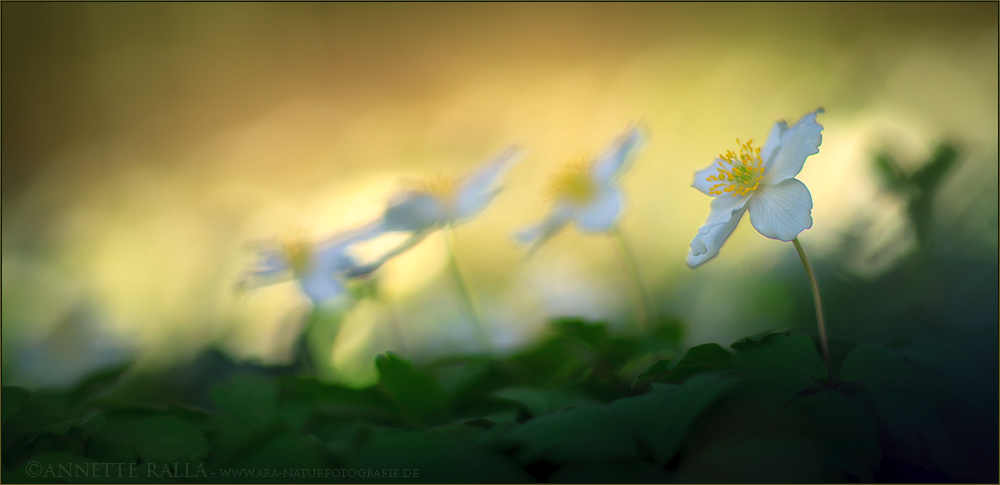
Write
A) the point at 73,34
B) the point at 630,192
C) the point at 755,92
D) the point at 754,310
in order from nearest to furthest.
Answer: the point at 754,310 → the point at 630,192 → the point at 755,92 → the point at 73,34

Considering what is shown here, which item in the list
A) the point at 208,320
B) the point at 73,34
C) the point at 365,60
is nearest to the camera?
the point at 208,320

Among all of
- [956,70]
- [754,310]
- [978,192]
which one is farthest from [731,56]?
[754,310]

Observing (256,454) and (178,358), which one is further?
(178,358)

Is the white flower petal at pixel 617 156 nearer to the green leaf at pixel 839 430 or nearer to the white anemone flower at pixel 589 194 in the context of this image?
the white anemone flower at pixel 589 194

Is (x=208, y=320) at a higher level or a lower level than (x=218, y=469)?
higher

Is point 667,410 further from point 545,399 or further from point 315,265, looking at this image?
point 315,265

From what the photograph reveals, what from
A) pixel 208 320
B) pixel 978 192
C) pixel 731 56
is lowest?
pixel 978 192

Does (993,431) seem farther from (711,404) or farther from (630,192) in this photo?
(630,192)
